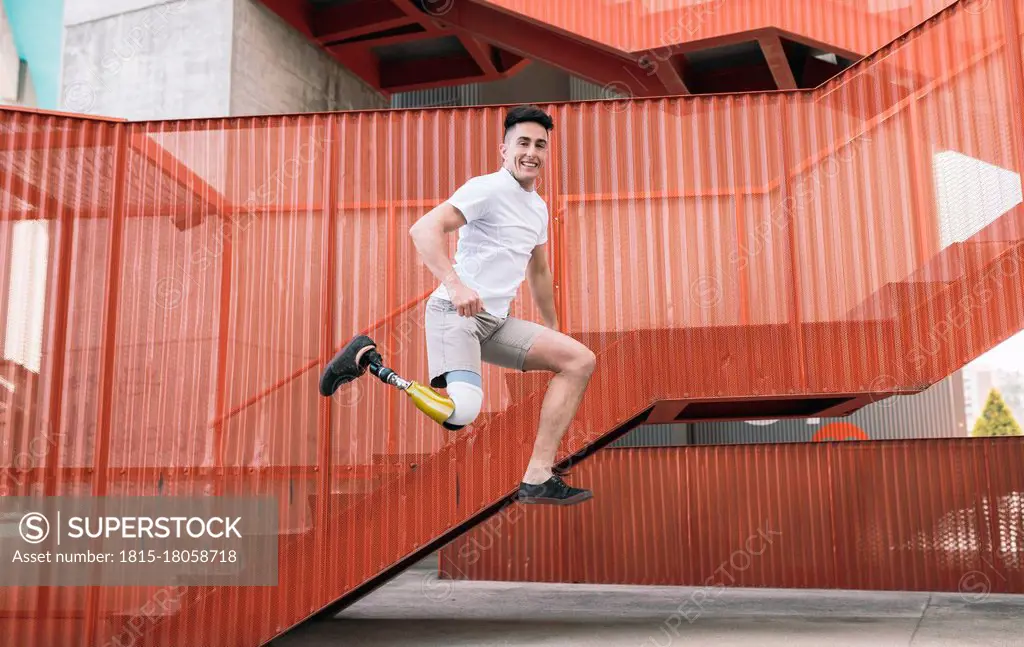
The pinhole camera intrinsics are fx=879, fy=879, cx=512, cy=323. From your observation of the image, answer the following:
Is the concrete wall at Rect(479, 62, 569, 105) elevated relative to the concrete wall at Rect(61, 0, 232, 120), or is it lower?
elevated

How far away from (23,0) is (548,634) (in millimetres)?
17739

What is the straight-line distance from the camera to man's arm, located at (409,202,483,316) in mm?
3568

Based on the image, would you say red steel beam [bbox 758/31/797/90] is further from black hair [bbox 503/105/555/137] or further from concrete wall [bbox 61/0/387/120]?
black hair [bbox 503/105/555/137]

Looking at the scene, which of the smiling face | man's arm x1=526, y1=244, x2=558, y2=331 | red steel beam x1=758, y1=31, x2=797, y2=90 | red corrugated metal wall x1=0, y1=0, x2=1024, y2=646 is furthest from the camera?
→ red steel beam x1=758, y1=31, x2=797, y2=90

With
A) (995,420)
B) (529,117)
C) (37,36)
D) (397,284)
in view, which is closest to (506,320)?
(529,117)

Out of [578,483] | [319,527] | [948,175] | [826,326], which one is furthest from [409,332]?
[578,483]

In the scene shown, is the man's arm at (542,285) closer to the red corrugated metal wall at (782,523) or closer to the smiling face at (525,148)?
the smiling face at (525,148)

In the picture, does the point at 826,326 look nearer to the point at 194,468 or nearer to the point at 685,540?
the point at 194,468

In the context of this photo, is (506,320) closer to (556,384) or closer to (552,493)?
(556,384)

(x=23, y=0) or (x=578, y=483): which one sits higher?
(x=23, y=0)

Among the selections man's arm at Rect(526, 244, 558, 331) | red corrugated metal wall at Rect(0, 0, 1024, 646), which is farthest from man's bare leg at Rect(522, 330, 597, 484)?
red corrugated metal wall at Rect(0, 0, 1024, 646)

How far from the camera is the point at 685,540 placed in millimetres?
12406

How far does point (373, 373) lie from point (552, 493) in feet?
3.19

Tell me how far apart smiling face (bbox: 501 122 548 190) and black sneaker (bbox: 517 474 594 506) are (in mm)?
1386
